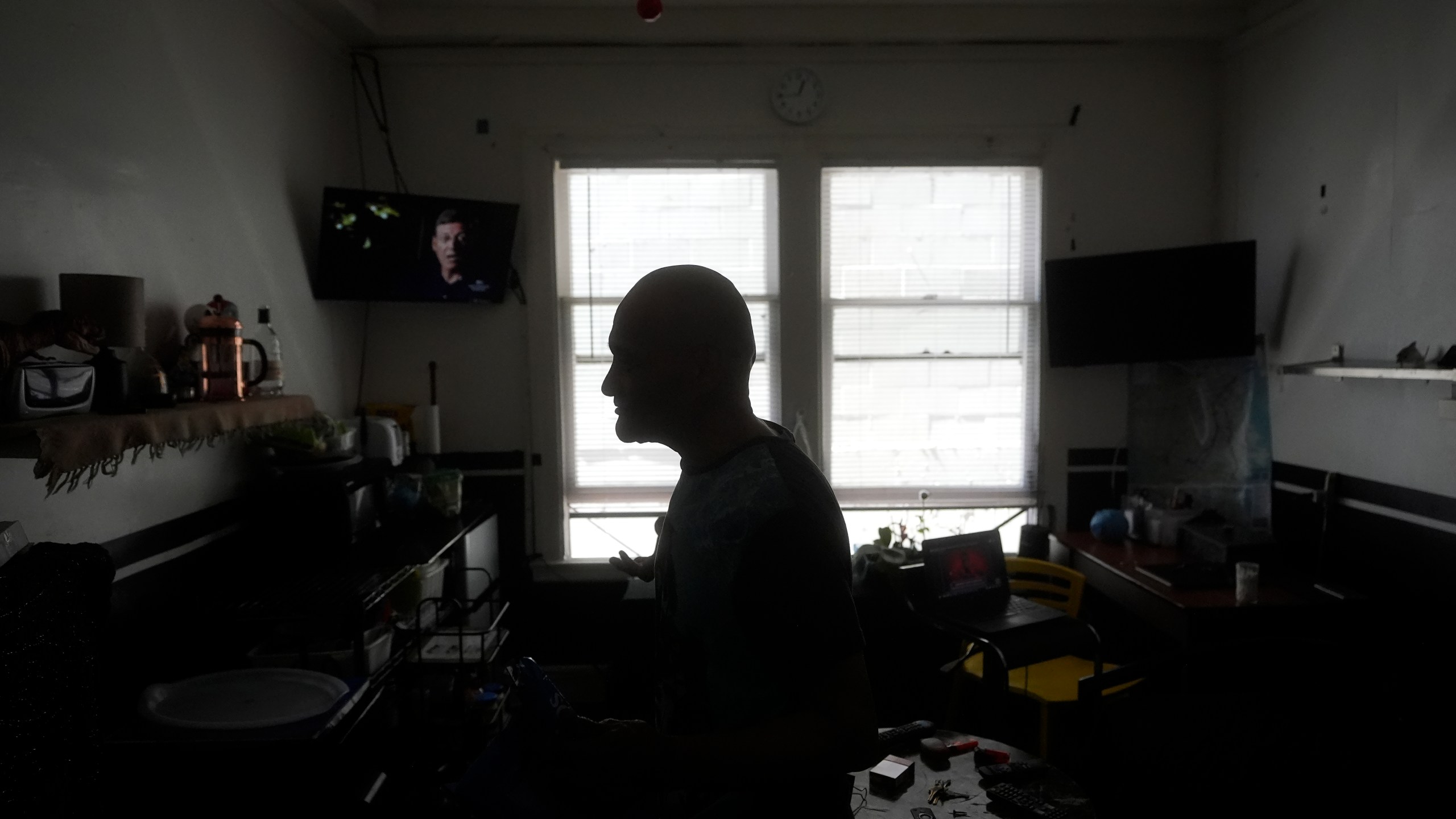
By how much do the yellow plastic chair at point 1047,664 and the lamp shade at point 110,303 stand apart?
2554mm

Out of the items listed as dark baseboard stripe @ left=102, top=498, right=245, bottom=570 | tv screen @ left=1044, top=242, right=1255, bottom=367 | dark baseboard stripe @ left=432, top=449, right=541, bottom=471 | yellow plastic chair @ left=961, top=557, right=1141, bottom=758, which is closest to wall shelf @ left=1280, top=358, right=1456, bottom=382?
tv screen @ left=1044, top=242, right=1255, bottom=367

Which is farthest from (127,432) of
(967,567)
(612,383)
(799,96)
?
(799,96)

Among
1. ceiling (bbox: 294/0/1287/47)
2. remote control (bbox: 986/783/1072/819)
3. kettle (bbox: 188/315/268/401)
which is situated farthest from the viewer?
ceiling (bbox: 294/0/1287/47)

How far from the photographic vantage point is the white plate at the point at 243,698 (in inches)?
70.2

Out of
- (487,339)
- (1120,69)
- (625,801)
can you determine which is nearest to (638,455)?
(487,339)

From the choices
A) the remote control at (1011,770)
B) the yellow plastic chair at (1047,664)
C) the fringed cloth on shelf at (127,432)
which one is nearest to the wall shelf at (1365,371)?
the yellow plastic chair at (1047,664)

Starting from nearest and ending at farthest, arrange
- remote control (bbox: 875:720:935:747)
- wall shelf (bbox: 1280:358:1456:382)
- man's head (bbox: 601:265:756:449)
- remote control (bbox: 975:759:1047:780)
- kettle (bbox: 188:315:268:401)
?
man's head (bbox: 601:265:756:449) < remote control (bbox: 975:759:1047:780) < remote control (bbox: 875:720:935:747) < kettle (bbox: 188:315:268:401) < wall shelf (bbox: 1280:358:1456:382)

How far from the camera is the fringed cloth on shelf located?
1.45 metres

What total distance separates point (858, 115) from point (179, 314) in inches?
105

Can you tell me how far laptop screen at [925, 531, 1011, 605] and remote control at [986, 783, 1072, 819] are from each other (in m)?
1.03

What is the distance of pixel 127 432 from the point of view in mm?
1617

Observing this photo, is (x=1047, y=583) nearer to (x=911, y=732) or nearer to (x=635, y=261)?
(x=911, y=732)

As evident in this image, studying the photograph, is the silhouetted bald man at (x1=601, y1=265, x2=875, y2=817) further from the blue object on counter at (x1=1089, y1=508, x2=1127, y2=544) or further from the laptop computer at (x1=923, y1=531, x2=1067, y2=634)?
the blue object on counter at (x1=1089, y1=508, x2=1127, y2=544)

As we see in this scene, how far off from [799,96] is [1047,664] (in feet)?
8.26
